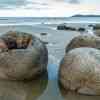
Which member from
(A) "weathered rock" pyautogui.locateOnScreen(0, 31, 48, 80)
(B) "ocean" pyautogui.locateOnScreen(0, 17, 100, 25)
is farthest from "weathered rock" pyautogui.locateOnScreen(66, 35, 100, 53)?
(B) "ocean" pyautogui.locateOnScreen(0, 17, 100, 25)

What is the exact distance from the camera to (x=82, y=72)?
2.27 meters

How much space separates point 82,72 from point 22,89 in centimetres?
51

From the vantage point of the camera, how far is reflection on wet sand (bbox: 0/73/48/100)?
2.25m

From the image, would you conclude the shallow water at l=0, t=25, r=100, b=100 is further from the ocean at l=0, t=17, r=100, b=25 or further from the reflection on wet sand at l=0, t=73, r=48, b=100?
the ocean at l=0, t=17, r=100, b=25

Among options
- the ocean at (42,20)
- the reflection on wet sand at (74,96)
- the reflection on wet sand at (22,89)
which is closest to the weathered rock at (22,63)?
the reflection on wet sand at (22,89)

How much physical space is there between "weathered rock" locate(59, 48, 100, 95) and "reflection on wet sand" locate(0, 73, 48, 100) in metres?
0.22

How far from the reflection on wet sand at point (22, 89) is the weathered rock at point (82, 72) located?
216 mm

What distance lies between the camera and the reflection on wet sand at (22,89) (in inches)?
88.6

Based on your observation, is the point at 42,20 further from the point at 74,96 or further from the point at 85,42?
the point at 74,96

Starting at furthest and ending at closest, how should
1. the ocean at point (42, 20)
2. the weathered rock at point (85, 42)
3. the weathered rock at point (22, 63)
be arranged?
the ocean at point (42, 20) < the weathered rock at point (85, 42) < the weathered rock at point (22, 63)

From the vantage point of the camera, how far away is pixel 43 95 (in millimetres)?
2307

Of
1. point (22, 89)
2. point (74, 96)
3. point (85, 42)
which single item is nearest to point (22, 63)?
point (22, 89)

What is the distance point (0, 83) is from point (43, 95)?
1.31 feet

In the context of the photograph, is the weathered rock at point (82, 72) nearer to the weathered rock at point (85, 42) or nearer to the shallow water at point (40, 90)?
the shallow water at point (40, 90)
